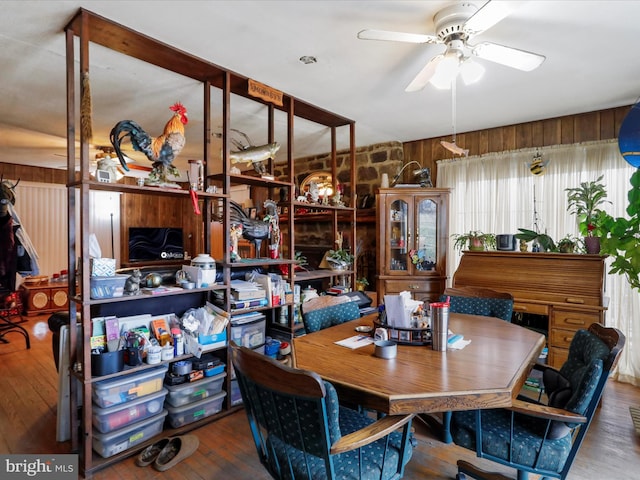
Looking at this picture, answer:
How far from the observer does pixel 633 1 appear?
1815mm

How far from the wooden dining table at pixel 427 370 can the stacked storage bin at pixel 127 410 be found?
3.43ft

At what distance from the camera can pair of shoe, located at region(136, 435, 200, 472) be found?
2094 mm

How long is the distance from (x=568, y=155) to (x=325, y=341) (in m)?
3.17

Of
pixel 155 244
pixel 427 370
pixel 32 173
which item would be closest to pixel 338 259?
pixel 427 370

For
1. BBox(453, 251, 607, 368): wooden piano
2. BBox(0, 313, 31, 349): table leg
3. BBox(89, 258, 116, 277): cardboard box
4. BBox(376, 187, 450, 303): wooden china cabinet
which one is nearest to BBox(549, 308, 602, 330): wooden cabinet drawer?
BBox(453, 251, 607, 368): wooden piano

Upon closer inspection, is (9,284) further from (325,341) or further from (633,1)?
(633,1)

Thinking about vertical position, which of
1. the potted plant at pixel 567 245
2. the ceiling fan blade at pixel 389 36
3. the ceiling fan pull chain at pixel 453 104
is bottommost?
the potted plant at pixel 567 245

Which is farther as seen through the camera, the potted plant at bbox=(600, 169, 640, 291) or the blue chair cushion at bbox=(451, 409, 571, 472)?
the potted plant at bbox=(600, 169, 640, 291)

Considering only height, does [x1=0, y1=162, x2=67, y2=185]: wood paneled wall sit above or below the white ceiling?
below

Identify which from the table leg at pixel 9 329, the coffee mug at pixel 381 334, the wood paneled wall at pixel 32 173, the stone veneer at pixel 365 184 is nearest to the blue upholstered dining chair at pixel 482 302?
the coffee mug at pixel 381 334

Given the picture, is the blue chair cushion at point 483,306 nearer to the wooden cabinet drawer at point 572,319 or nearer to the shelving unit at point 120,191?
the wooden cabinet drawer at point 572,319

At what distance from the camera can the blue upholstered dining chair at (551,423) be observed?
1.40 metres

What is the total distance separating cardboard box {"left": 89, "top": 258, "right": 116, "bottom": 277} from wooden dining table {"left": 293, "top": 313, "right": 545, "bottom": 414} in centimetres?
114

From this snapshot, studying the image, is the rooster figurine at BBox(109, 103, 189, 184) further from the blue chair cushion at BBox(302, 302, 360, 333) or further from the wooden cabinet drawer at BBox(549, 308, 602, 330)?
the wooden cabinet drawer at BBox(549, 308, 602, 330)
